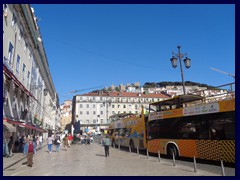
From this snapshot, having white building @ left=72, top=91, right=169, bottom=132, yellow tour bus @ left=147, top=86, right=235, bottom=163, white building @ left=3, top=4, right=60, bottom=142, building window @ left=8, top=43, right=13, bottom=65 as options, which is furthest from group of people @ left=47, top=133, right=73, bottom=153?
white building @ left=72, top=91, right=169, bottom=132

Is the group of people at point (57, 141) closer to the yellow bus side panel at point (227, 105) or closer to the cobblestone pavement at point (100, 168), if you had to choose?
the cobblestone pavement at point (100, 168)

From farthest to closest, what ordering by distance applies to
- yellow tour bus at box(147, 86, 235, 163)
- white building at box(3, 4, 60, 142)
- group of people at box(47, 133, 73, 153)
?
1. group of people at box(47, 133, 73, 153)
2. white building at box(3, 4, 60, 142)
3. yellow tour bus at box(147, 86, 235, 163)

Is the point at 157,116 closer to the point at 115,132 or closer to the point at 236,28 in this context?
the point at 236,28

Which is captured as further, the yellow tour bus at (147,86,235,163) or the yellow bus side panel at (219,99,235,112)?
the yellow tour bus at (147,86,235,163)

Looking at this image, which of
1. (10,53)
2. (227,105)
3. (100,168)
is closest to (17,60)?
(10,53)

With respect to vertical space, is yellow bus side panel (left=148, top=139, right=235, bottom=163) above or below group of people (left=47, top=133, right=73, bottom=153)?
above

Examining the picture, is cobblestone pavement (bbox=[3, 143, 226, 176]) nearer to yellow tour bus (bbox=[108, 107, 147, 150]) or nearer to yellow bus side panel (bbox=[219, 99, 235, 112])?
yellow bus side panel (bbox=[219, 99, 235, 112])

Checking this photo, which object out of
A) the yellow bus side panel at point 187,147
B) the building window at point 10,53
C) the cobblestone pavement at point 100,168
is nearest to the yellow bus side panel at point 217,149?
the yellow bus side panel at point 187,147

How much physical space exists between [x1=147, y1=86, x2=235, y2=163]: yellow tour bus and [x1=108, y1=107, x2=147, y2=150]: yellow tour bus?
6.06ft

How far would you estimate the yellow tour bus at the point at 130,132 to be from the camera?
21688 millimetres

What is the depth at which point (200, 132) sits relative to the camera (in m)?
14.6

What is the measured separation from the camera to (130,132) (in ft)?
82.1

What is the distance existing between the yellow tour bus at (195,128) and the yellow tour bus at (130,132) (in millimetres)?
1849

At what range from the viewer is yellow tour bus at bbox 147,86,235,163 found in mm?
13031
